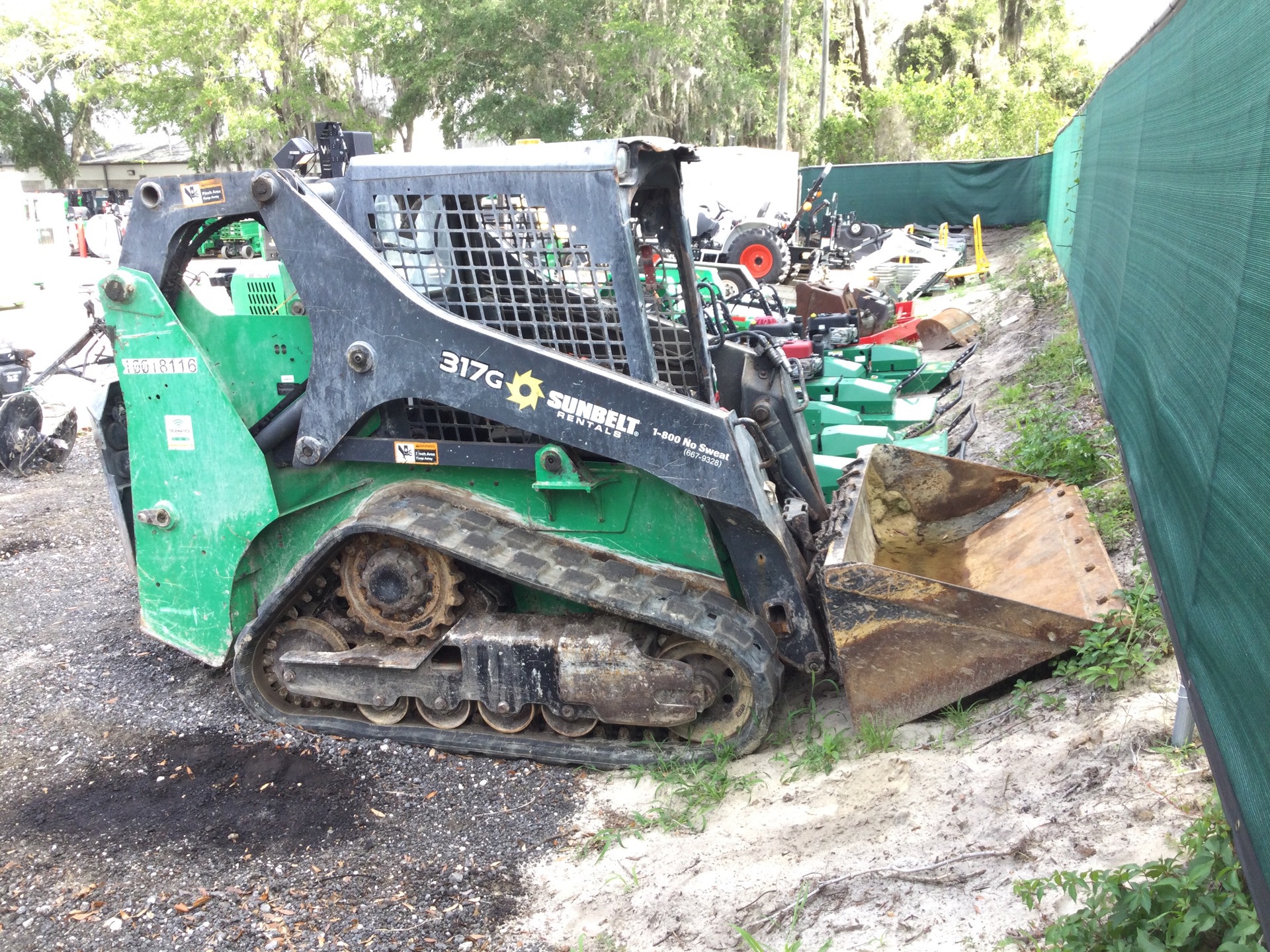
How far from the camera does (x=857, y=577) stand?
3.80 meters

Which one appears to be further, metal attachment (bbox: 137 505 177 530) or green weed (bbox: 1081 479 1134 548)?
green weed (bbox: 1081 479 1134 548)

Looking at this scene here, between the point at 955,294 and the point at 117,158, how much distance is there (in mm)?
49054

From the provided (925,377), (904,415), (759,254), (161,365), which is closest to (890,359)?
(925,377)

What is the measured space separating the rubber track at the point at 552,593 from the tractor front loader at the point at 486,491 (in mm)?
12

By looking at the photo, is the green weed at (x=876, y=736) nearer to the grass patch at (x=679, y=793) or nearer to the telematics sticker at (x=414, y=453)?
the grass patch at (x=679, y=793)

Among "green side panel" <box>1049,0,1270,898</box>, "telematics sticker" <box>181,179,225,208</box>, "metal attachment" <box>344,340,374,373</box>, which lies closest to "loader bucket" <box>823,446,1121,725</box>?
"green side panel" <box>1049,0,1270,898</box>

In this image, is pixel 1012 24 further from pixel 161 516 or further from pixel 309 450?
pixel 161 516

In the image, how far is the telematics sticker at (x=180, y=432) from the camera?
453 cm

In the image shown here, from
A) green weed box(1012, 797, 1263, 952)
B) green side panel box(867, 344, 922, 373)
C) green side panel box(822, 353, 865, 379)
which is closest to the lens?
green weed box(1012, 797, 1263, 952)

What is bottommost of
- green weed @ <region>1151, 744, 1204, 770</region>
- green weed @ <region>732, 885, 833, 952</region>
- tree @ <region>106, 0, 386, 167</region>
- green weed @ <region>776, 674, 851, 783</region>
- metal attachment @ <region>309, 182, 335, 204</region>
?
green weed @ <region>776, 674, 851, 783</region>

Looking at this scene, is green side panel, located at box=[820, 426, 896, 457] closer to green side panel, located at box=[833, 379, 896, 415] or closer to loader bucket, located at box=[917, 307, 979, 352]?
green side panel, located at box=[833, 379, 896, 415]

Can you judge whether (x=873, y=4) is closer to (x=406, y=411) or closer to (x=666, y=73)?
(x=666, y=73)

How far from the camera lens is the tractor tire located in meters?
18.1

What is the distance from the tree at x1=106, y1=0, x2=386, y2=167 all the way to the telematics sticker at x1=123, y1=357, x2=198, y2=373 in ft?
92.0
